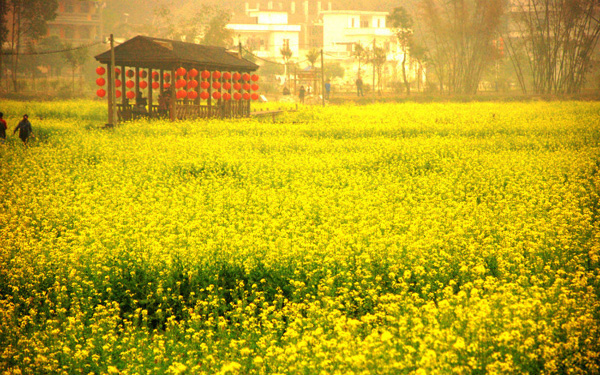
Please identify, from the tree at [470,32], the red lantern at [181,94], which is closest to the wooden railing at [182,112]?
the red lantern at [181,94]

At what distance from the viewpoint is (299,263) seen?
238 inches

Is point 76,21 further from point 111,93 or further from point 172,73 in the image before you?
point 111,93

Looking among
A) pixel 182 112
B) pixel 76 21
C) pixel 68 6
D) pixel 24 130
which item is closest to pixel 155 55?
pixel 182 112

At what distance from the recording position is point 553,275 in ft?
19.1

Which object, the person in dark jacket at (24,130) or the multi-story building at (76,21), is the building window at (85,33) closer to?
the multi-story building at (76,21)

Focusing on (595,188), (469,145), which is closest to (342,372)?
(595,188)

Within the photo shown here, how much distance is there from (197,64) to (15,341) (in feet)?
65.1

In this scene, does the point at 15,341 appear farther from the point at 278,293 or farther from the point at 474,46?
the point at 474,46

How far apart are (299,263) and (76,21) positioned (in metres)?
69.9

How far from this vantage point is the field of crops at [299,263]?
429cm

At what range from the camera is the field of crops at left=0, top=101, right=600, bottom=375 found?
4.29 m

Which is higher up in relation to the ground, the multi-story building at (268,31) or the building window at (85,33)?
the multi-story building at (268,31)

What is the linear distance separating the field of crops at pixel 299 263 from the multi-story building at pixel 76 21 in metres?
58.7

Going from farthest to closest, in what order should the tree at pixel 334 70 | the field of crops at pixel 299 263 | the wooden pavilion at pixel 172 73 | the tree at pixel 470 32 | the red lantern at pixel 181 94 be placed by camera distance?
1. the tree at pixel 334 70
2. the tree at pixel 470 32
3. the red lantern at pixel 181 94
4. the wooden pavilion at pixel 172 73
5. the field of crops at pixel 299 263
